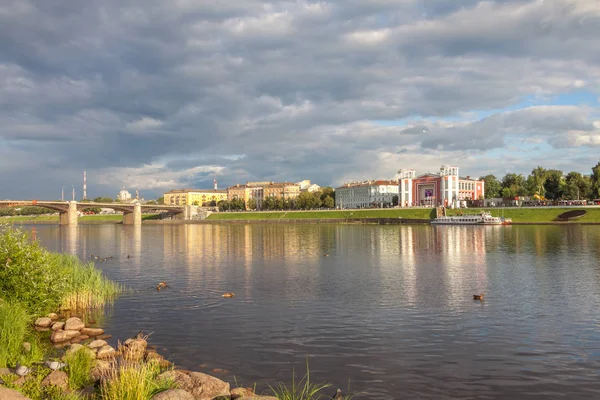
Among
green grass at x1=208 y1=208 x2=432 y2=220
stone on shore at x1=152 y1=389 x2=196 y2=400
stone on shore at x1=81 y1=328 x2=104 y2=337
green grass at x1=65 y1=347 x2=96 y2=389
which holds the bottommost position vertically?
stone on shore at x1=81 y1=328 x2=104 y2=337

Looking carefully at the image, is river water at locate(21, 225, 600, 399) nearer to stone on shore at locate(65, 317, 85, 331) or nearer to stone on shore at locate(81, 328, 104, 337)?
stone on shore at locate(81, 328, 104, 337)

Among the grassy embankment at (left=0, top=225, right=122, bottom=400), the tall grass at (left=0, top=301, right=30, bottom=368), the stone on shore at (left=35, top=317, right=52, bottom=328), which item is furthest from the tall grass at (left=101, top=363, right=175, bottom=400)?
the stone on shore at (left=35, top=317, right=52, bottom=328)

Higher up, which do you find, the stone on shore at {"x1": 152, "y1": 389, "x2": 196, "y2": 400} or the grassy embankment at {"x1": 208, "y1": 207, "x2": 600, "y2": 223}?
the grassy embankment at {"x1": 208, "y1": 207, "x2": 600, "y2": 223}

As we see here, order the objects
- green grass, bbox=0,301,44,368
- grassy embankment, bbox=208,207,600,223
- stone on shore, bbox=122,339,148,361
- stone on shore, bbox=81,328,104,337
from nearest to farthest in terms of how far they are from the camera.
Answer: green grass, bbox=0,301,44,368, stone on shore, bbox=122,339,148,361, stone on shore, bbox=81,328,104,337, grassy embankment, bbox=208,207,600,223

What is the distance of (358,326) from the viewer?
22688 mm

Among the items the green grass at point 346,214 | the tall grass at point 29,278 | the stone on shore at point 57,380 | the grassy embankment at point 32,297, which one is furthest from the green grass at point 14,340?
the green grass at point 346,214

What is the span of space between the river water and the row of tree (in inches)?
4862

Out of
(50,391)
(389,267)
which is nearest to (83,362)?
(50,391)

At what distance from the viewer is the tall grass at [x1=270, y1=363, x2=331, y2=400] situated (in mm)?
14434

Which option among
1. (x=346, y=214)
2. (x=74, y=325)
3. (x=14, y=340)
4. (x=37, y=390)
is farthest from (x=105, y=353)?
(x=346, y=214)

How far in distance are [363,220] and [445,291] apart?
126997 mm

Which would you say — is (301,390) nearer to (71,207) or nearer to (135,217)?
(71,207)

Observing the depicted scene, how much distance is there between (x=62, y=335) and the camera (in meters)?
20.8

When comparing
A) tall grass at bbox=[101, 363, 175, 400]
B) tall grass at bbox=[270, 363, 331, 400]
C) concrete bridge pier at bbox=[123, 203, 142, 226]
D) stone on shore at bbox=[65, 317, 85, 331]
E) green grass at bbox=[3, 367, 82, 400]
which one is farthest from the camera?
concrete bridge pier at bbox=[123, 203, 142, 226]
